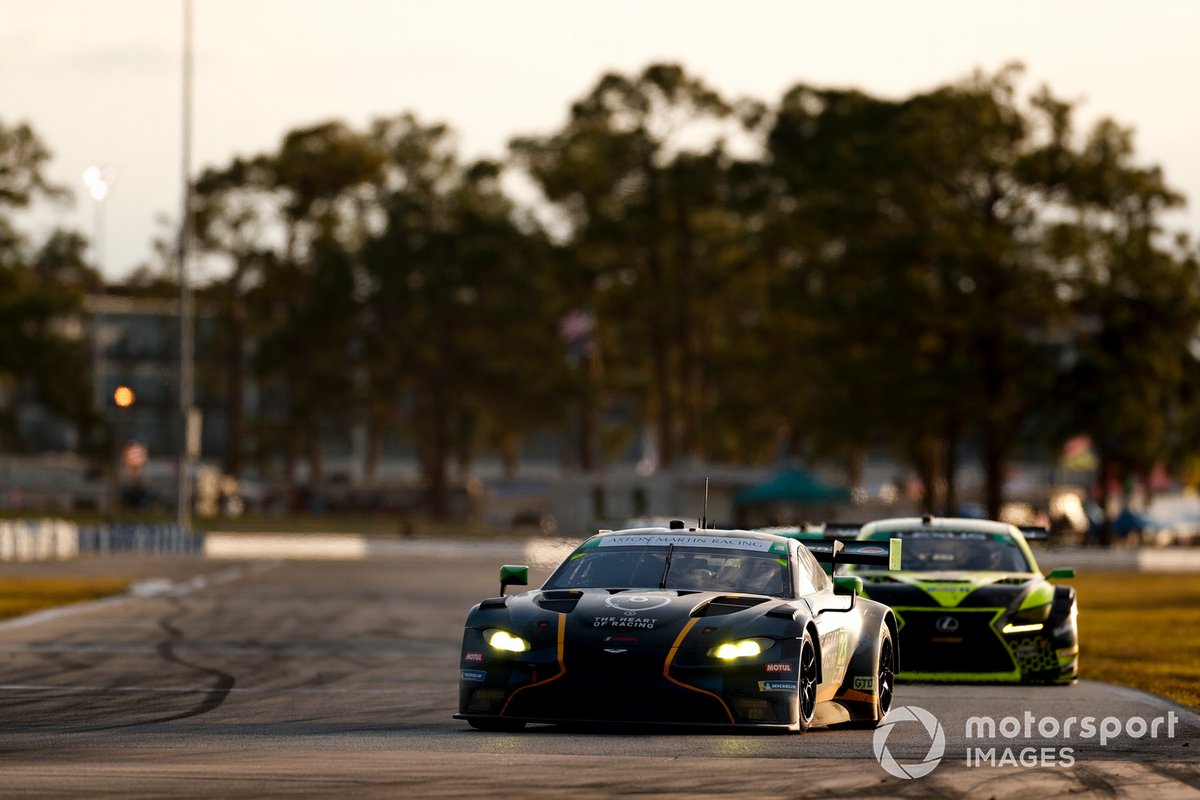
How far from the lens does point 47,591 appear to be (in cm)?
3631

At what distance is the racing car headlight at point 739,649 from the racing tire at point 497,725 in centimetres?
142

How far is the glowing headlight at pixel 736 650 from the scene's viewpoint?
42.0 ft

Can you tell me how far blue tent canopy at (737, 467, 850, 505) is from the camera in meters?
71.8

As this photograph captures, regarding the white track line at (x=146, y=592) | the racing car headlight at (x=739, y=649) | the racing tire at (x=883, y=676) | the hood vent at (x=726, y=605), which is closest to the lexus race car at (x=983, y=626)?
the racing tire at (x=883, y=676)

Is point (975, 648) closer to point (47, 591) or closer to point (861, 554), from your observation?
point (861, 554)

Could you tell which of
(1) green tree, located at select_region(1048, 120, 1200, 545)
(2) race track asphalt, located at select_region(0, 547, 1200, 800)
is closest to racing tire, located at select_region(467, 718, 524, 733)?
(2) race track asphalt, located at select_region(0, 547, 1200, 800)

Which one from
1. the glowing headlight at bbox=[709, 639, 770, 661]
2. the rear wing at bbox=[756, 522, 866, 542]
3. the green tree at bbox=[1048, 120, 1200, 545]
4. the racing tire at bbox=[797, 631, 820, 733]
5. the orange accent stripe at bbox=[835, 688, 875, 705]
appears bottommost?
the orange accent stripe at bbox=[835, 688, 875, 705]

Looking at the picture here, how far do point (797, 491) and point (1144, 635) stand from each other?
43504 mm

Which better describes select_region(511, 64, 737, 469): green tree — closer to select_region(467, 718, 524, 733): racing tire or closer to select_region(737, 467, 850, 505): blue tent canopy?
select_region(737, 467, 850, 505): blue tent canopy

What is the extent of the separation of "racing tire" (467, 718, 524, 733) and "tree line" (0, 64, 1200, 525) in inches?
2087

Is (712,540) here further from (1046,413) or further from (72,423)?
(72,423)

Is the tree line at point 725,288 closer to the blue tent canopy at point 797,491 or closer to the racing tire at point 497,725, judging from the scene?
the blue tent canopy at point 797,491

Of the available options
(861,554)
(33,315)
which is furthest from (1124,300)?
(861,554)

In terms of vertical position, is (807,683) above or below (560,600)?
below
